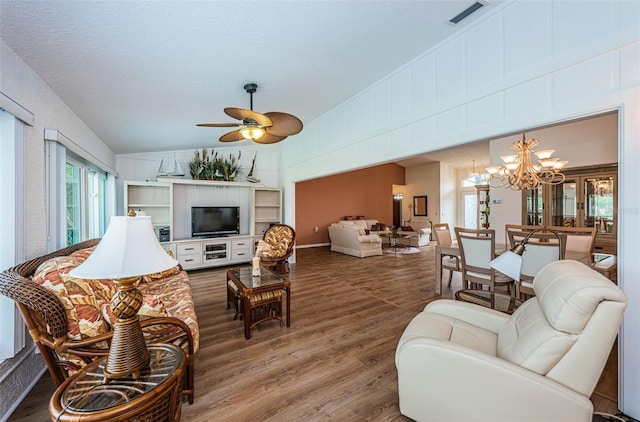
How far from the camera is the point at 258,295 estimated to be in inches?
112

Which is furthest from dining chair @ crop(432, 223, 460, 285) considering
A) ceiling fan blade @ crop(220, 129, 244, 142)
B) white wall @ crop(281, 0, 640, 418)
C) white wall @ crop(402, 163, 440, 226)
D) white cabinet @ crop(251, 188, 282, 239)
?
white wall @ crop(402, 163, 440, 226)

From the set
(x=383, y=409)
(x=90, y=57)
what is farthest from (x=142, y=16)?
(x=383, y=409)

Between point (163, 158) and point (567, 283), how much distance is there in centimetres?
680

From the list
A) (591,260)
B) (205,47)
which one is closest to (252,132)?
(205,47)

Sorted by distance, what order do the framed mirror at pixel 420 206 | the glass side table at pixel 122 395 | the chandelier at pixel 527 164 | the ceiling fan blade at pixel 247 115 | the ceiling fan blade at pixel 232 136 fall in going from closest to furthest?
the glass side table at pixel 122 395 < the ceiling fan blade at pixel 247 115 < the ceiling fan blade at pixel 232 136 < the chandelier at pixel 527 164 < the framed mirror at pixel 420 206

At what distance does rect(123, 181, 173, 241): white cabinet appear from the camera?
17.1 ft

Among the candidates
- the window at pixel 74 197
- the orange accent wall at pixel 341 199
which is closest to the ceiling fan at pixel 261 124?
the window at pixel 74 197

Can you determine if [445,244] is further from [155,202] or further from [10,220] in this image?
[155,202]

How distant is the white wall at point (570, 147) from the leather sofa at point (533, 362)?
3.82 metres

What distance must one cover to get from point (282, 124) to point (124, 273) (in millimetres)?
2147

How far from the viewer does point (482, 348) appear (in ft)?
5.49

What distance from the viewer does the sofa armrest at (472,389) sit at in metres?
1.19

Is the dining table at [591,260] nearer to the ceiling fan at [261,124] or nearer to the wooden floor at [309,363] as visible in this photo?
the wooden floor at [309,363]

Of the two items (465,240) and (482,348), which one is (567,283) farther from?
(465,240)
